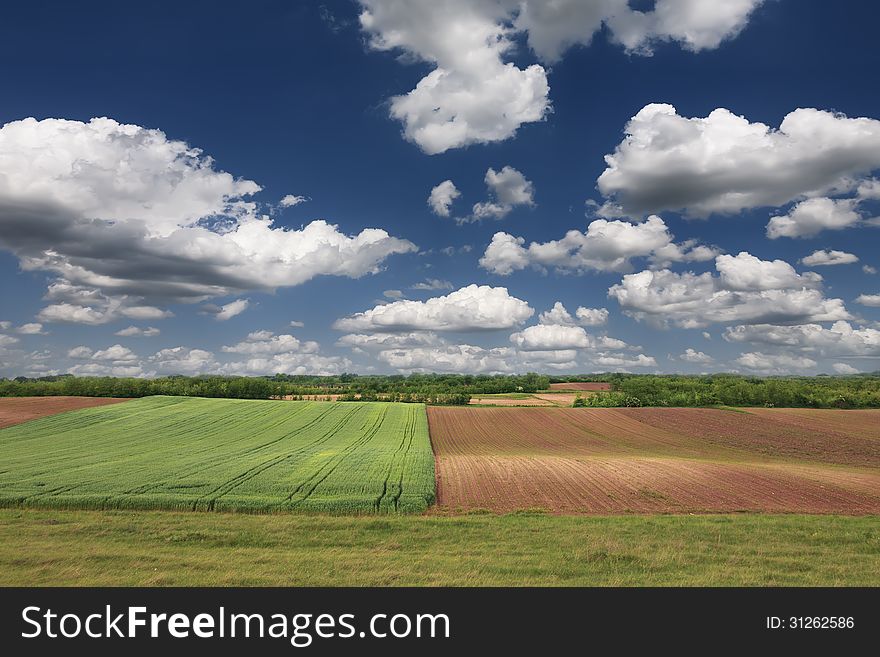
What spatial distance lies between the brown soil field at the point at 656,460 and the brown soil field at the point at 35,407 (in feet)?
171

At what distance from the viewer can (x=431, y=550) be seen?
17.8m

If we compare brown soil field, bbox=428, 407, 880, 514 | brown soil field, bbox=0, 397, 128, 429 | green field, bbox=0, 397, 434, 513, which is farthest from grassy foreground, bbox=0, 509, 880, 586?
brown soil field, bbox=0, 397, 128, 429

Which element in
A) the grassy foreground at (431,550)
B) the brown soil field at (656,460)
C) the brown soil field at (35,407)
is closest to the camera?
the grassy foreground at (431,550)

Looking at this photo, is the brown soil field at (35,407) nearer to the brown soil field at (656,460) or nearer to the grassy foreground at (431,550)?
the brown soil field at (656,460)

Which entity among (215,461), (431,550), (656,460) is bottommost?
(656,460)

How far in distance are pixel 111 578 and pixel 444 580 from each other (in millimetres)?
9114

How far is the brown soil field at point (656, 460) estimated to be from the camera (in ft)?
93.7

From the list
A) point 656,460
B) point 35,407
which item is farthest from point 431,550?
point 35,407

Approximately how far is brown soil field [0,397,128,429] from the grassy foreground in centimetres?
5317

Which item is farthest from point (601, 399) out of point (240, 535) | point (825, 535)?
point (240, 535)

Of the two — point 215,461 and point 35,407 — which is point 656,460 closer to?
point 215,461

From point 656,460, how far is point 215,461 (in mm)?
37092

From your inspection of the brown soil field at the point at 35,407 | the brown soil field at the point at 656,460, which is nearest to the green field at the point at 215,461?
the brown soil field at the point at 35,407
